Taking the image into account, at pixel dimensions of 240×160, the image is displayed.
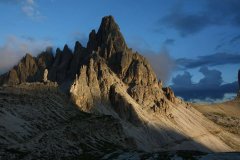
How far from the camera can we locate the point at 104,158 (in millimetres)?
103750

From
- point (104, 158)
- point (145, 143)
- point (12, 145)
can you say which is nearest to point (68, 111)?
point (145, 143)

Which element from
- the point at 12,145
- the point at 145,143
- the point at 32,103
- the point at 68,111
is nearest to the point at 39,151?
the point at 12,145

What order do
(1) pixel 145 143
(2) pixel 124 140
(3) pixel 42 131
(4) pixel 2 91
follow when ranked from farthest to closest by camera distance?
(1) pixel 145 143 → (2) pixel 124 140 → (4) pixel 2 91 → (3) pixel 42 131

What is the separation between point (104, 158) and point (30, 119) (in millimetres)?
41441

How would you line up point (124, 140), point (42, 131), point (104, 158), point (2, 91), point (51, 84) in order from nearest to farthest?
1. point (104, 158)
2. point (42, 131)
3. point (2, 91)
4. point (124, 140)
5. point (51, 84)

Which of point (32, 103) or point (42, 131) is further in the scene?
point (32, 103)

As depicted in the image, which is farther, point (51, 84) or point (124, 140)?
point (51, 84)

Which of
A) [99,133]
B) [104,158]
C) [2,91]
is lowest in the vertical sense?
[104,158]

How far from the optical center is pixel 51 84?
563ft

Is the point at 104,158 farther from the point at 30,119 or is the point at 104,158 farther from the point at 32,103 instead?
the point at 32,103

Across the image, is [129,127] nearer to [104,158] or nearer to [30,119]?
[30,119]

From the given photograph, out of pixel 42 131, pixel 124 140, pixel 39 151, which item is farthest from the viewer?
pixel 124 140

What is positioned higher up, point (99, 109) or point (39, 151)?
point (99, 109)

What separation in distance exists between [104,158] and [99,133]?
49.0 m
